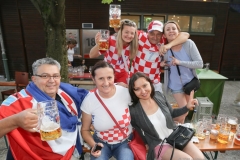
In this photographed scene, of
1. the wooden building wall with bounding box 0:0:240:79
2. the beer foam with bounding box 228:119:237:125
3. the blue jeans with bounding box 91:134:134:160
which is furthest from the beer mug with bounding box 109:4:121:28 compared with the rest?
the wooden building wall with bounding box 0:0:240:79

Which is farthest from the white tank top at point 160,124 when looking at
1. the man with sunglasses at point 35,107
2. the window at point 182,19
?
the window at point 182,19

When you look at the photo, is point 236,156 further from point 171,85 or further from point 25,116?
point 25,116

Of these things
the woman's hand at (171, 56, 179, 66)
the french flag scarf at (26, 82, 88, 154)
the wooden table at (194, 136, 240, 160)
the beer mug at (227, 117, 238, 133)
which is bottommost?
the wooden table at (194, 136, 240, 160)

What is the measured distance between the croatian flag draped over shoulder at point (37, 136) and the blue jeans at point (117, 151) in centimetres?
32

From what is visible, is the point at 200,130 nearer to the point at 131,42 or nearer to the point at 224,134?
the point at 224,134

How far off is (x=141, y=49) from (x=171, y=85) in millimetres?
845

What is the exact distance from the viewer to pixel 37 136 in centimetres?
191

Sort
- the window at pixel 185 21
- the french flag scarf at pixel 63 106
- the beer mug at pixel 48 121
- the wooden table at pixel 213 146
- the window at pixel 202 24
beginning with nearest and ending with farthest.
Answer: the beer mug at pixel 48 121
the french flag scarf at pixel 63 106
the wooden table at pixel 213 146
the window at pixel 185 21
the window at pixel 202 24

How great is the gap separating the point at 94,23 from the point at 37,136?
6.86 metres

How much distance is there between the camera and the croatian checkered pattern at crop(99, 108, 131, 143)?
7.35 feet

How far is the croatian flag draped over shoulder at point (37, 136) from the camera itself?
5.85 ft

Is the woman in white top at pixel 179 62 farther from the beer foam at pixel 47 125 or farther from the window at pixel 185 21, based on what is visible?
the window at pixel 185 21

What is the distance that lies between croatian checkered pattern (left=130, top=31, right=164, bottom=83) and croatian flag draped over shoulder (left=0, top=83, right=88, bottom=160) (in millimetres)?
1084

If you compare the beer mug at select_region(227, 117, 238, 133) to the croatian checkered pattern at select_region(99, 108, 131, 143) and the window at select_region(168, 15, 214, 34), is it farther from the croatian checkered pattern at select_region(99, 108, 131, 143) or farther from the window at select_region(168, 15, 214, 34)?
the window at select_region(168, 15, 214, 34)
